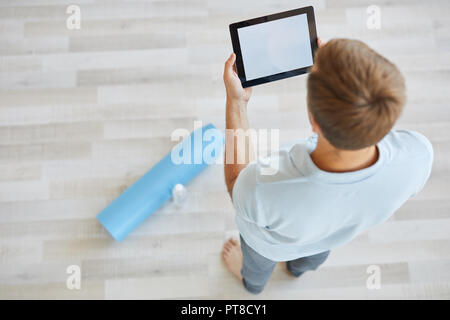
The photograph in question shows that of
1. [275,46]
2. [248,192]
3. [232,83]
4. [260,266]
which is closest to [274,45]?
[275,46]

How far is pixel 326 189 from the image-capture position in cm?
67

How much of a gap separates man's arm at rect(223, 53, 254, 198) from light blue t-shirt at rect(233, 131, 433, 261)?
201 mm

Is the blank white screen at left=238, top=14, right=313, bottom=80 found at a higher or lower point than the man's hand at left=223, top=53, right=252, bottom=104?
higher

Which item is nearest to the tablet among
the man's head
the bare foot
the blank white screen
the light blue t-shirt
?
the blank white screen

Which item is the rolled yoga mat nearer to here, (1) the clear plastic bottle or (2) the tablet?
(1) the clear plastic bottle

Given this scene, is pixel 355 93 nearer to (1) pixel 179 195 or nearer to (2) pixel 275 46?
(2) pixel 275 46

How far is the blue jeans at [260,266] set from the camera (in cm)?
119

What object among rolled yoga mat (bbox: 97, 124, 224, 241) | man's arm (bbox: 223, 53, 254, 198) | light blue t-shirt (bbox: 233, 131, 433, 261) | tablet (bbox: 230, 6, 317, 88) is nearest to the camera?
light blue t-shirt (bbox: 233, 131, 433, 261)

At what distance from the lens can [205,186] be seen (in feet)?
5.65

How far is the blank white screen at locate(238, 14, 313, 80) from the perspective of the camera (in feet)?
3.65

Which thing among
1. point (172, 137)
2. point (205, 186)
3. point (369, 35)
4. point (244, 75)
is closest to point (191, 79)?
point (172, 137)

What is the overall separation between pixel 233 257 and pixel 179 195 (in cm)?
34

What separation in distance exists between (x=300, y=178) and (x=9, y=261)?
1.49 m

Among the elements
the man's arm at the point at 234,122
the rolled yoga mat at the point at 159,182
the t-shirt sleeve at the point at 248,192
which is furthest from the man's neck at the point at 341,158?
the rolled yoga mat at the point at 159,182
